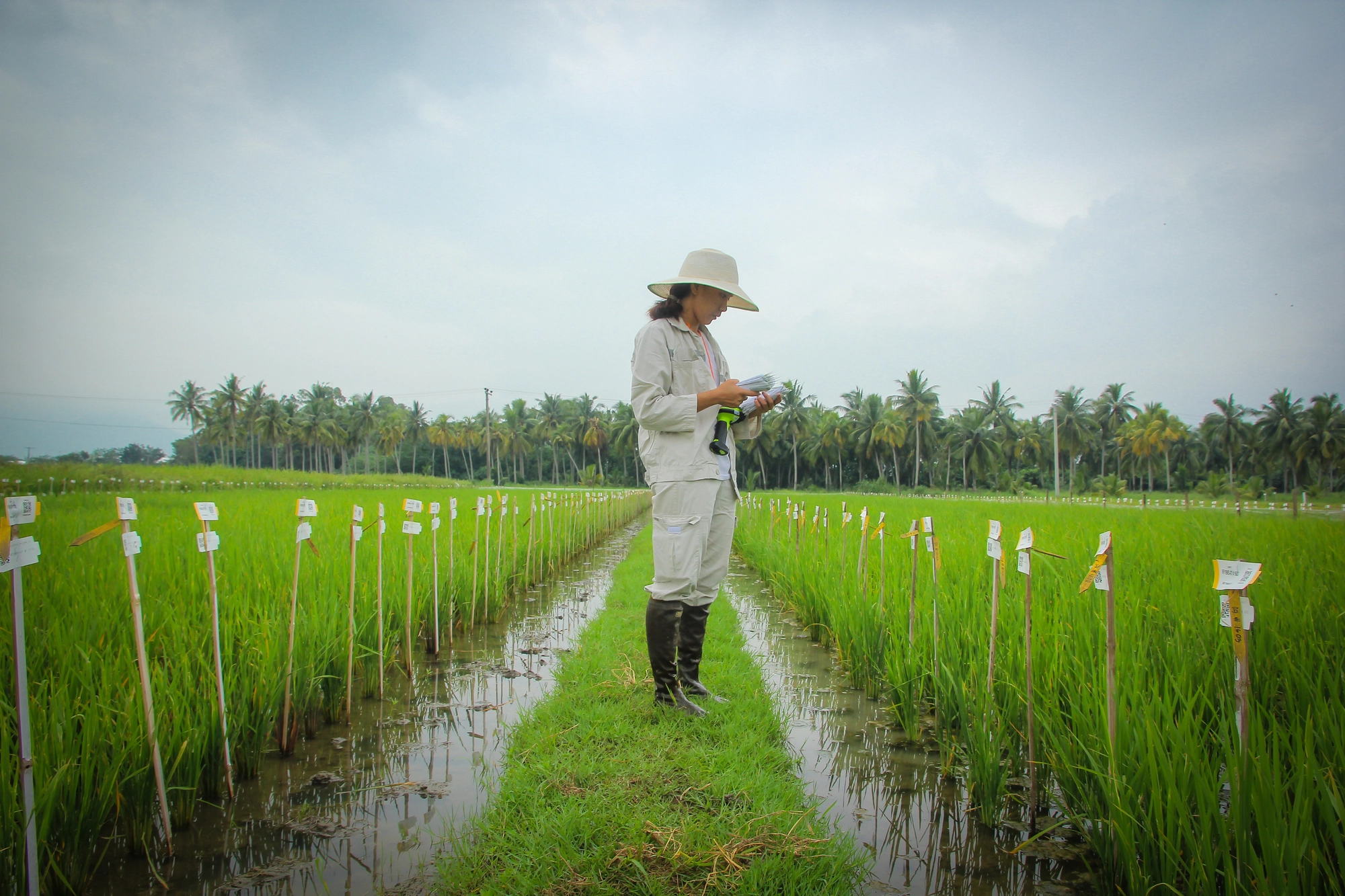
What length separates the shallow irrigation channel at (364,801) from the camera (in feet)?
5.20

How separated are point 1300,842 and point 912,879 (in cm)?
79

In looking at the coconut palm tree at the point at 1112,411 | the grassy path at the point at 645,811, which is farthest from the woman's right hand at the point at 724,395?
the coconut palm tree at the point at 1112,411

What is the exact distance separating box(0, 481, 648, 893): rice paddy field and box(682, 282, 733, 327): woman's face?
1.75 m

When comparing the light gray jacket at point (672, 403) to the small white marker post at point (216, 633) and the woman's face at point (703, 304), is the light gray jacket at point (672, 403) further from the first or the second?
the small white marker post at point (216, 633)

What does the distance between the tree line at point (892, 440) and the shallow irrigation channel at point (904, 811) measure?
3694 centimetres

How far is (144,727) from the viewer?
5.78ft

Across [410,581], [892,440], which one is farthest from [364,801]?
[892,440]

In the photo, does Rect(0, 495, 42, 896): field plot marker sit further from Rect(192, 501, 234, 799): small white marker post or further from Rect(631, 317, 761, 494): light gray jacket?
Rect(631, 317, 761, 494): light gray jacket

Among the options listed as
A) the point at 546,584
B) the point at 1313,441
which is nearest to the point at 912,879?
the point at 546,584

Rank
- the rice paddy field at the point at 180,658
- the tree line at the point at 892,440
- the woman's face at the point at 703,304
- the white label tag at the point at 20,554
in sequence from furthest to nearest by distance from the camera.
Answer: the tree line at the point at 892,440 < the woman's face at the point at 703,304 < the rice paddy field at the point at 180,658 < the white label tag at the point at 20,554

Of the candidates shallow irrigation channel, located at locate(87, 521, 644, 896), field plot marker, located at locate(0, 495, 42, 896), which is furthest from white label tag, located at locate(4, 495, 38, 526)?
shallow irrigation channel, located at locate(87, 521, 644, 896)

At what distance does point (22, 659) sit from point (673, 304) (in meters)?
2.21

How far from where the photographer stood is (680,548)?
2.56 m

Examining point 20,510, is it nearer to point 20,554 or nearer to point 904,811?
point 20,554
